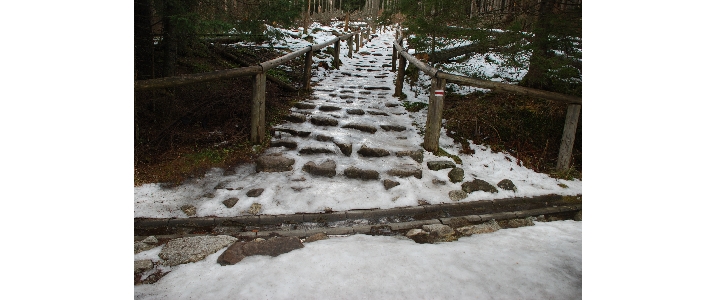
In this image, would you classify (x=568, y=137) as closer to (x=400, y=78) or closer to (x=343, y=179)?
(x=343, y=179)

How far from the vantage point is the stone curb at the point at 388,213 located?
3.14m

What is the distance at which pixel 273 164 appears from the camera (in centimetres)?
415

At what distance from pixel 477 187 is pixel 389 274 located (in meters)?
2.24

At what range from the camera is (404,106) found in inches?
256

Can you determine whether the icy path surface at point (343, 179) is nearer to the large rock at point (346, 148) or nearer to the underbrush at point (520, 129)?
the large rock at point (346, 148)

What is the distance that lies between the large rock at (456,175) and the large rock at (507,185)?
448 millimetres

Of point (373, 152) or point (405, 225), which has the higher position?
point (373, 152)

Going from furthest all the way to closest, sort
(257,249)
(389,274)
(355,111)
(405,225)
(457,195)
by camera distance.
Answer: (355,111) < (457,195) < (405,225) < (257,249) < (389,274)

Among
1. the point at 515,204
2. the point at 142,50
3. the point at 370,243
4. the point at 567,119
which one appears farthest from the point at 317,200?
the point at 567,119

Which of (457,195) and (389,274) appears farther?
(457,195)

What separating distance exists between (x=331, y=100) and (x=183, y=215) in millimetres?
3887

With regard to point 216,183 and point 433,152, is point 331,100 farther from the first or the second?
point 216,183

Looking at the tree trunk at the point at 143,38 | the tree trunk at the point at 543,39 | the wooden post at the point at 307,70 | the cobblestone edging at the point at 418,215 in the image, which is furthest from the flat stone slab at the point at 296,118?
the tree trunk at the point at 543,39

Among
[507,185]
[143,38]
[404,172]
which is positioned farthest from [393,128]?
[143,38]
